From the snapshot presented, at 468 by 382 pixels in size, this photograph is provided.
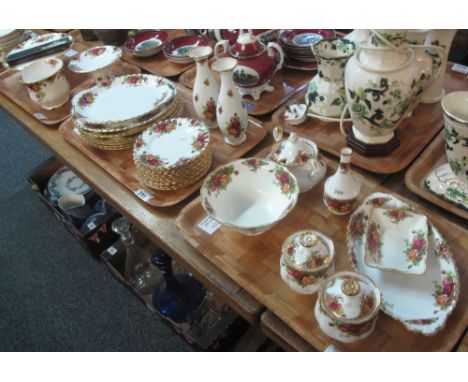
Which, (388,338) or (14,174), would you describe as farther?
(14,174)

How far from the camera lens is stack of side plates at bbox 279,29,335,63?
137cm

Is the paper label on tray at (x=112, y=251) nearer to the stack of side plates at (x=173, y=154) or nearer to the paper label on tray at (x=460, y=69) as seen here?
the stack of side plates at (x=173, y=154)

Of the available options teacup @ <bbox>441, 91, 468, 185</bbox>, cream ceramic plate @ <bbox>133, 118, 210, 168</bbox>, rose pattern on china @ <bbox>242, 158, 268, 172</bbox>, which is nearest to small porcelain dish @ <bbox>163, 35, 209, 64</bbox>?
cream ceramic plate @ <bbox>133, 118, 210, 168</bbox>

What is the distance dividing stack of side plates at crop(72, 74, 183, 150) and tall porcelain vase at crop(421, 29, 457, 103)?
73 centimetres

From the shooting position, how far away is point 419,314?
74 centimetres

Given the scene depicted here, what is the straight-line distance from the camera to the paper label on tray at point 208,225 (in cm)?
94

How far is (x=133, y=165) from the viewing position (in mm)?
1163

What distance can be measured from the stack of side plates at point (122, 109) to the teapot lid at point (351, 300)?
75 centimetres

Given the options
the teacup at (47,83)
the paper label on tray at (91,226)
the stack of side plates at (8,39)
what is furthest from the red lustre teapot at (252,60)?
the stack of side plates at (8,39)

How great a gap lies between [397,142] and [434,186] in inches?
6.7

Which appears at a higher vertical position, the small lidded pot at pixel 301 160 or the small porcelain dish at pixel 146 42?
the small lidded pot at pixel 301 160

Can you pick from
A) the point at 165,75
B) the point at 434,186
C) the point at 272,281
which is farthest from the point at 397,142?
the point at 165,75

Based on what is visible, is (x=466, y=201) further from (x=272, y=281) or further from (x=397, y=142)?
(x=272, y=281)

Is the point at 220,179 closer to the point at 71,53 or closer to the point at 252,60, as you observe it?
the point at 252,60
